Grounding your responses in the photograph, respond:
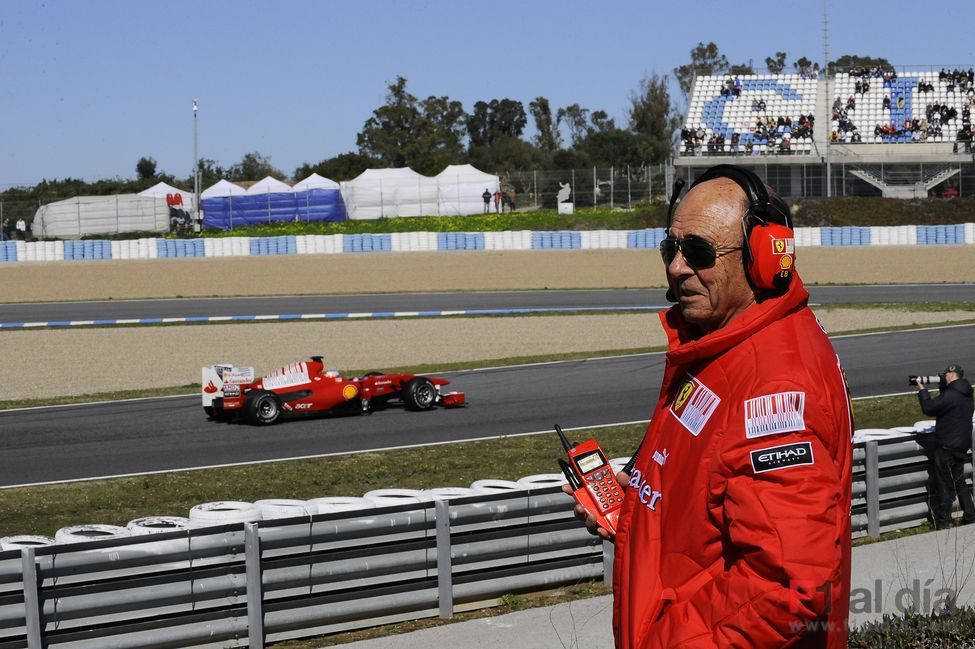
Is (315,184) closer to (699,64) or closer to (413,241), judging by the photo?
(413,241)

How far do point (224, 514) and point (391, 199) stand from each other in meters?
46.9

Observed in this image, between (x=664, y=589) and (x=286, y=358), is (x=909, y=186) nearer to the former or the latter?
(x=286, y=358)

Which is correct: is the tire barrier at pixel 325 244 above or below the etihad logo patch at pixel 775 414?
above

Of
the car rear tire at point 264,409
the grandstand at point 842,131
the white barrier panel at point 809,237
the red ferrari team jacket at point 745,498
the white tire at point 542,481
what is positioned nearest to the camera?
the red ferrari team jacket at point 745,498

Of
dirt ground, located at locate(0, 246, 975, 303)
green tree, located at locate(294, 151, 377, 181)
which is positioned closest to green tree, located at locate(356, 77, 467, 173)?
green tree, located at locate(294, 151, 377, 181)

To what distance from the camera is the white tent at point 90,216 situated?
1992 inches

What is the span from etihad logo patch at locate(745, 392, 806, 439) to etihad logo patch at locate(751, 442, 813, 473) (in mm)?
35

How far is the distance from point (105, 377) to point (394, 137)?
73.1m

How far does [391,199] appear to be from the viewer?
53656mm

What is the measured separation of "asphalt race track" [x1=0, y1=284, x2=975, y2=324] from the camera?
30859mm

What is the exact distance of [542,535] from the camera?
744cm

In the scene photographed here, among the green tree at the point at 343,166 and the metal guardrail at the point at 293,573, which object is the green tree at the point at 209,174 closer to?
the green tree at the point at 343,166

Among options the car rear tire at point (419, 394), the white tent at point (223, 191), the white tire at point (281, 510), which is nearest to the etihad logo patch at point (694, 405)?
the white tire at point (281, 510)

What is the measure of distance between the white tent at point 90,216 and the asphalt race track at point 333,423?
3647 cm
